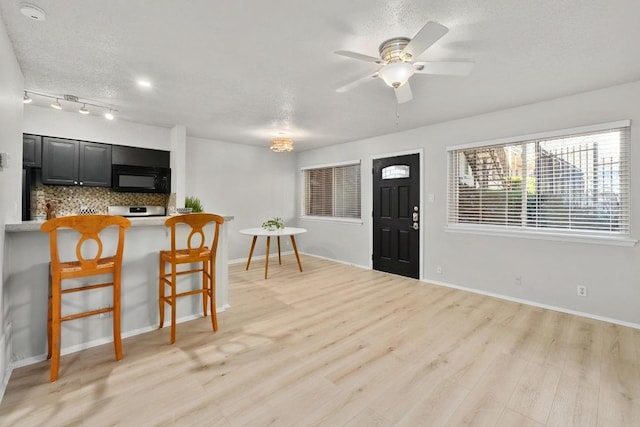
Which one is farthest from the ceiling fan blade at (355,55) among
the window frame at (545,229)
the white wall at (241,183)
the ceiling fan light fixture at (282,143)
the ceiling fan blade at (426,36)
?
the white wall at (241,183)

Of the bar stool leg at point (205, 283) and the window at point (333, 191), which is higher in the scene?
the window at point (333, 191)

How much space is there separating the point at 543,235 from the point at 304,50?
10.8 feet

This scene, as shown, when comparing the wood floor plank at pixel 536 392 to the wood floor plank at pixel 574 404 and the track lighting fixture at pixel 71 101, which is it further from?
the track lighting fixture at pixel 71 101

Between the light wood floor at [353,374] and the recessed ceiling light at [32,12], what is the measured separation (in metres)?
2.39

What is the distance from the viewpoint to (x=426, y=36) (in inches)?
68.9

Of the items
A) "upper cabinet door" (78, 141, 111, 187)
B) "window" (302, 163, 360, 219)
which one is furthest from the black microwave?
"window" (302, 163, 360, 219)

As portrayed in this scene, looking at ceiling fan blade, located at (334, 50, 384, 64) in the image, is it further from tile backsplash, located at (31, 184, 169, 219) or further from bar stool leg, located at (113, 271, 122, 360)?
tile backsplash, located at (31, 184, 169, 219)

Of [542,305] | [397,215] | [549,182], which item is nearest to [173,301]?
[397,215]

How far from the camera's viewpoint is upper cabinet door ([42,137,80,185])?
3.82 meters

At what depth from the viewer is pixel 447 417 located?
5.49 ft

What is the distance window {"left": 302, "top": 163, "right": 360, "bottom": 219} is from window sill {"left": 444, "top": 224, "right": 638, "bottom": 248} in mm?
1995

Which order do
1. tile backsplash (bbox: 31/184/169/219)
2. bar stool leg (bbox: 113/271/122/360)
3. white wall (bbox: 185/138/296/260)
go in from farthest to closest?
white wall (bbox: 185/138/296/260) → tile backsplash (bbox: 31/184/169/219) → bar stool leg (bbox: 113/271/122/360)

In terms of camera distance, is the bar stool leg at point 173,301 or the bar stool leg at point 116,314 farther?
the bar stool leg at point 173,301

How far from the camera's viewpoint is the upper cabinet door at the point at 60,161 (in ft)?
12.5
